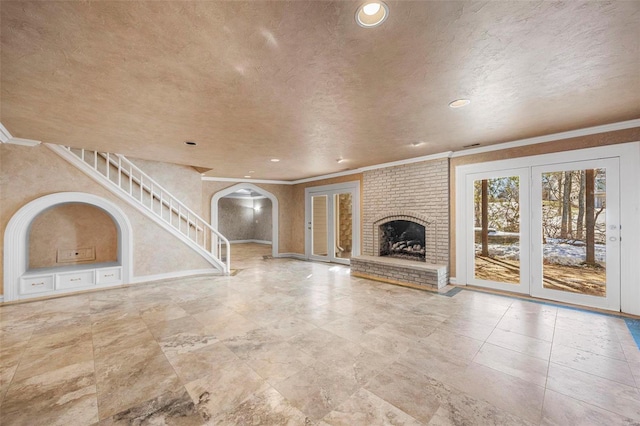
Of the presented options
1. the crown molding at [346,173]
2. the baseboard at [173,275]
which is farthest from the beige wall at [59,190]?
the crown molding at [346,173]

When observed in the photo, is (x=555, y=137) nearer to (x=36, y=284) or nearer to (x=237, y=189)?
(x=237, y=189)

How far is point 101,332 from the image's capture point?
309 centimetres

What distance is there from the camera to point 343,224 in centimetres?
747

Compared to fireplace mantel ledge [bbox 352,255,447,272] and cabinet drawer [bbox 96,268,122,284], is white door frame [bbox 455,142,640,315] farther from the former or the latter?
cabinet drawer [bbox 96,268,122,284]

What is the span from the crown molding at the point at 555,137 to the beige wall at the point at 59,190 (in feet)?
20.8

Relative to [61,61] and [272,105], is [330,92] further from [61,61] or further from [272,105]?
[61,61]

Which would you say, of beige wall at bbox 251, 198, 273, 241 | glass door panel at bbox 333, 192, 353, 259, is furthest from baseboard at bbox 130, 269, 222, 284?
beige wall at bbox 251, 198, 273, 241

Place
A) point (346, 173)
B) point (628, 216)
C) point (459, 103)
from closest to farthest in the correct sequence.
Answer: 1. point (459, 103)
2. point (628, 216)
3. point (346, 173)

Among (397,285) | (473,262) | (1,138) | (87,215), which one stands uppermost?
(1,138)

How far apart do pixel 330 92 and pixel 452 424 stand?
2847mm

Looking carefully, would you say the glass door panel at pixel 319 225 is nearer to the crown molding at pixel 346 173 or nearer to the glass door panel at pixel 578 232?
the crown molding at pixel 346 173

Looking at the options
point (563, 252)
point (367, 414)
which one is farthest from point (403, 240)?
point (367, 414)

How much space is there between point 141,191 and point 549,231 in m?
7.58

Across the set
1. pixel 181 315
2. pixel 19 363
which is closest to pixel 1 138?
pixel 19 363
